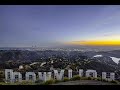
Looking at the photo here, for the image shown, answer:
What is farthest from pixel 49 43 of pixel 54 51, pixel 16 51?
pixel 16 51

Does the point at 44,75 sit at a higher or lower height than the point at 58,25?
lower

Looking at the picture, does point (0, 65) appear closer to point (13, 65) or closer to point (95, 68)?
point (13, 65)

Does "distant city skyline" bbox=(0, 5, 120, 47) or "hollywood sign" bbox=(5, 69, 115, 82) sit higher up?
"distant city skyline" bbox=(0, 5, 120, 47)

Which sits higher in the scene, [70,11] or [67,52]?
[70,11]

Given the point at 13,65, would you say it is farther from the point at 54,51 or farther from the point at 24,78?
the point at 54,51

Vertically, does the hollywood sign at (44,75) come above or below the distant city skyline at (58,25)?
below
